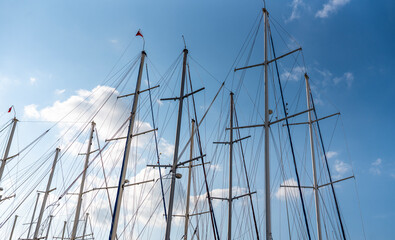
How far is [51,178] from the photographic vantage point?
116ft

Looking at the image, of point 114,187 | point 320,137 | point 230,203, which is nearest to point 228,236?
point 230,203

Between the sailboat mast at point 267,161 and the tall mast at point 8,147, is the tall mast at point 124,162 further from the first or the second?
the tall mast at point 8,147

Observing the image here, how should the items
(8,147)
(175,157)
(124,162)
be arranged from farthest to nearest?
1. (8,147)
2. (124,162)
3. (175,157)

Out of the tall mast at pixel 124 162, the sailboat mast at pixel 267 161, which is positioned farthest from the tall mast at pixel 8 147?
the sailboat mast at pixel 267 161

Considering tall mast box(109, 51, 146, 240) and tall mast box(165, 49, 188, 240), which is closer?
tall mast box(165, 49, 188, 240)

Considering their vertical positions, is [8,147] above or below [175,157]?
above

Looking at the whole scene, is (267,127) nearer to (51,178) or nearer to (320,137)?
(320,137)

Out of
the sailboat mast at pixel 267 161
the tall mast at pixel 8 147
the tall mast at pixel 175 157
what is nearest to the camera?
the sailboat mast at pixel 267 161

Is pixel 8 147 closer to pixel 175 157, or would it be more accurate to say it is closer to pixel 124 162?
pixel 124 162

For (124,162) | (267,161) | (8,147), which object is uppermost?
(8,147)

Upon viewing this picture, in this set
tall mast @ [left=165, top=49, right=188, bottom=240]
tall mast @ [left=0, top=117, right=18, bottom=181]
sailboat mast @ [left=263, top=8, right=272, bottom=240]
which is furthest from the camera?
tall mast @ [left=0, top=117, right=18, bottom=181]

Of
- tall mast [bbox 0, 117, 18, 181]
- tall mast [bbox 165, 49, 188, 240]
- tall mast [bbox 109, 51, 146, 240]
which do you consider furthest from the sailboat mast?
tall mast [bbox 0, 117, 18, 181]

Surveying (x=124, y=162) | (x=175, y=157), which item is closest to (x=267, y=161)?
(x=175, y=157)

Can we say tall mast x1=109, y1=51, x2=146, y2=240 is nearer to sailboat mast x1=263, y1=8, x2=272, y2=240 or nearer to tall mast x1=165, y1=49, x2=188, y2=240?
tall mast x1=165, y1=49, x2=188, y2=240
